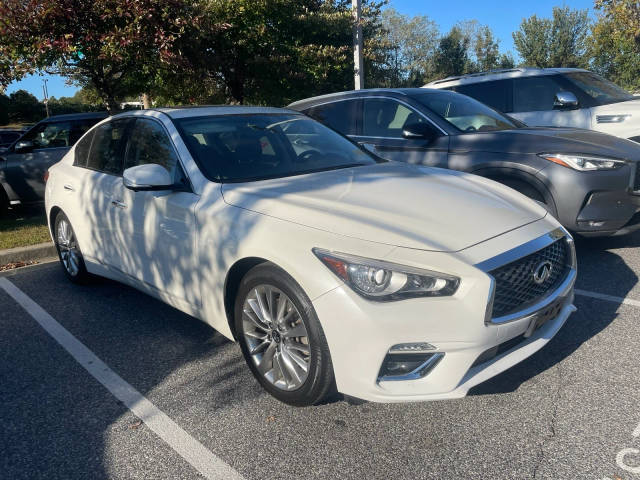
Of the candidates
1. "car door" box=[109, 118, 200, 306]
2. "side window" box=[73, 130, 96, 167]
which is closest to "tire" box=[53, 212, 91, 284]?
"side window" box=[73, 130, 96, 167]

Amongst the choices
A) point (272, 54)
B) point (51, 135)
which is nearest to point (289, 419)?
point (51, 135)

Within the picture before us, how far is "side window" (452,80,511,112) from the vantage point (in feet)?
26.4

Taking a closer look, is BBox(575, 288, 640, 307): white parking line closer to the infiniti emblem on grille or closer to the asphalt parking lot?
the asphalt parking lot

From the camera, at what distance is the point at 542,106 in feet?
25.4

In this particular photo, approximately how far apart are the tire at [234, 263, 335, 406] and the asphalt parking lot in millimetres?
169

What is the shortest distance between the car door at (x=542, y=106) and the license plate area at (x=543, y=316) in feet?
17.1

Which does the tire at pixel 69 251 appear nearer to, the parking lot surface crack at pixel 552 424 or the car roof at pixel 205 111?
the car roof at pixel 205 111

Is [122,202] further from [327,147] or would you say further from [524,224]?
[524,224]

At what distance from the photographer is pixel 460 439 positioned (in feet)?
8.75

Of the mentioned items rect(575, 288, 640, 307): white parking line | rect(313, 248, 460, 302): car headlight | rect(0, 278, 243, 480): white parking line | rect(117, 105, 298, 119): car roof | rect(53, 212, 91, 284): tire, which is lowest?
rect(575, 288, 640, 307): white parking line

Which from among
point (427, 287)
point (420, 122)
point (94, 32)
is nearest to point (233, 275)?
point (427, 287)

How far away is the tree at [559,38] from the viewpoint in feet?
154

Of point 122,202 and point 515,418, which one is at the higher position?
point 122,202

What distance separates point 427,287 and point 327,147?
1990 mm
